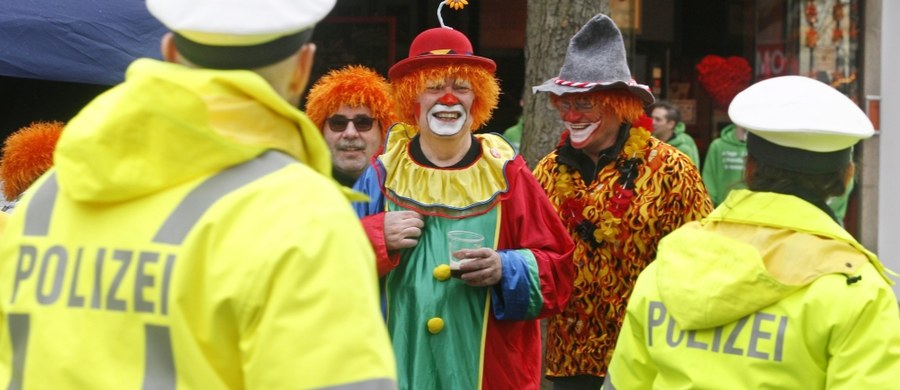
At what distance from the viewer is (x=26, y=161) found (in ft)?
16.9

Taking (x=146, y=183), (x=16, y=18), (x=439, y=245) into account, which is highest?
(x=16, y=18)

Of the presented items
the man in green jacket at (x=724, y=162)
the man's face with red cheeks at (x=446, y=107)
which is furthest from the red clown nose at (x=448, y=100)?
the man in green jacket at (x=724, y=162)

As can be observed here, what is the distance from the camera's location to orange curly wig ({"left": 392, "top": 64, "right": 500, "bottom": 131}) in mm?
4980

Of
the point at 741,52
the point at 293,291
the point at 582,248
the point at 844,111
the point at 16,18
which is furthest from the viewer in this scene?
the point at 741,52

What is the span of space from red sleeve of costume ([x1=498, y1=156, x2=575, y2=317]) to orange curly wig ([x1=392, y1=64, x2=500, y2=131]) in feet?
1.08

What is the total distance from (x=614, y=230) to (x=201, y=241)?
3317mm

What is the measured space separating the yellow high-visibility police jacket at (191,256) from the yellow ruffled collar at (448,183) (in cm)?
254

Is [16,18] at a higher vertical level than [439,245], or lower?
higher

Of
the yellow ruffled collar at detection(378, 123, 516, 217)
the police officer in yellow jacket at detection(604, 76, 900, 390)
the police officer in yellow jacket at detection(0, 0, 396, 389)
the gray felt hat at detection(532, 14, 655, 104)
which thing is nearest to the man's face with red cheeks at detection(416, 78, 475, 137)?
the yellow ruffled collar at detection(378, 123, 516, 217)

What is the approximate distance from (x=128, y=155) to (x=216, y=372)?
384mm

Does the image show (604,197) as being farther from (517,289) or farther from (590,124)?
(517,289)

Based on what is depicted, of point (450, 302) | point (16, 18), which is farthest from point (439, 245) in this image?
point (16, 18)

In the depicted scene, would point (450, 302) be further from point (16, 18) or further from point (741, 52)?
point (741, 52)

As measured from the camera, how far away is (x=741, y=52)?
13.0 meters
